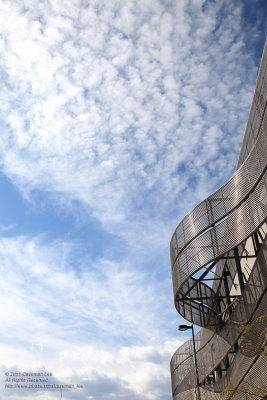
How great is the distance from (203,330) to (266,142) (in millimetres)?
18356

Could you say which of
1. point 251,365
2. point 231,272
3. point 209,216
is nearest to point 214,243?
point 209,216

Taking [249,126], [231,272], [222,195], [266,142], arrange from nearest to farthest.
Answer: [266,142], [222,195], [249,126], [231,272]

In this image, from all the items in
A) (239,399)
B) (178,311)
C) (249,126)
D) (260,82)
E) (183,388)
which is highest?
(249,126)

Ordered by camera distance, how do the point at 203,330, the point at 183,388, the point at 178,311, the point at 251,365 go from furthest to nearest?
the point at 183,388, the point at 203,330, the point at 178,311, the point at 251,365

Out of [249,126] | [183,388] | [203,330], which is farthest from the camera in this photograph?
[183,388]

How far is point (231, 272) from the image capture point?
25516 millimetres

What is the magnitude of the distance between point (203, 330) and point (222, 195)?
14681mm

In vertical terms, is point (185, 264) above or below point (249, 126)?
below

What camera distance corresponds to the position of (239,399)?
1514 cm

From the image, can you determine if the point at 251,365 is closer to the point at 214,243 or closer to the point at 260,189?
the point at 214,243

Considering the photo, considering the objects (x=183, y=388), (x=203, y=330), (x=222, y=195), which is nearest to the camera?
(x=222, y=195)

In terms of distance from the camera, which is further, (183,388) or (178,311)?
(183,388)

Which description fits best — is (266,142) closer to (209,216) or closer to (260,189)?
(260,189)

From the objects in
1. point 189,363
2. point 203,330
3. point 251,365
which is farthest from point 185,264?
point 189,363
